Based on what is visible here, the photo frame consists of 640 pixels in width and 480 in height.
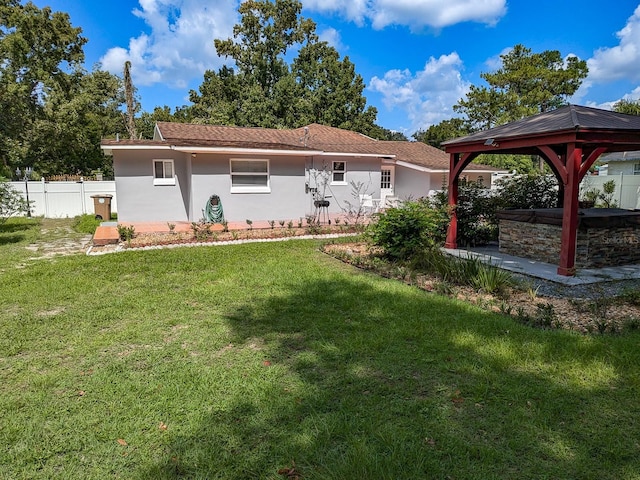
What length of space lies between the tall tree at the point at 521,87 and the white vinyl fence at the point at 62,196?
27.3 metres

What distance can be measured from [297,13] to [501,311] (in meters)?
37.5

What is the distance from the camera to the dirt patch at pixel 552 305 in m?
4.88

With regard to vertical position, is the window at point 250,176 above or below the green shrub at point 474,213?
above

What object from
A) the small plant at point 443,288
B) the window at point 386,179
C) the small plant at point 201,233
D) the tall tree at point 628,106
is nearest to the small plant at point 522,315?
the small plant at point 443,288

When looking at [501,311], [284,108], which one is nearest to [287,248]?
[501,311]

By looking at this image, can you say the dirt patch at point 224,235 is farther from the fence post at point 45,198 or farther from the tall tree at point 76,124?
the tall tree at point 76,124

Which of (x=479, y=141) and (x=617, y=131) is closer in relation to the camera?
(x=617, y=131)

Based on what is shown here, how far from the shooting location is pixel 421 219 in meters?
8.25

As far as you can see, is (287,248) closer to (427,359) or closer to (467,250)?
(467,250)

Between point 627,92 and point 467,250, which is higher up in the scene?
point 627,92

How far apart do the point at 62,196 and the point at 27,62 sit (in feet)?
54.4

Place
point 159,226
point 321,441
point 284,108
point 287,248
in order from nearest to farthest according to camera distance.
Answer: point 321,441 → point 287,248 → point 159,226 → point 284,108

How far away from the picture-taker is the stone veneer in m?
7.75

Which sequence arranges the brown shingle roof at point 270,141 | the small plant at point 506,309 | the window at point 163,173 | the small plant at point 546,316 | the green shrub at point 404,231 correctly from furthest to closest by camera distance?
the window at point 163,173
the brown shingle roof at point 270,141
the green shrub at point 404,231
the small plant at point 506,309
the small plant at point 546,316
